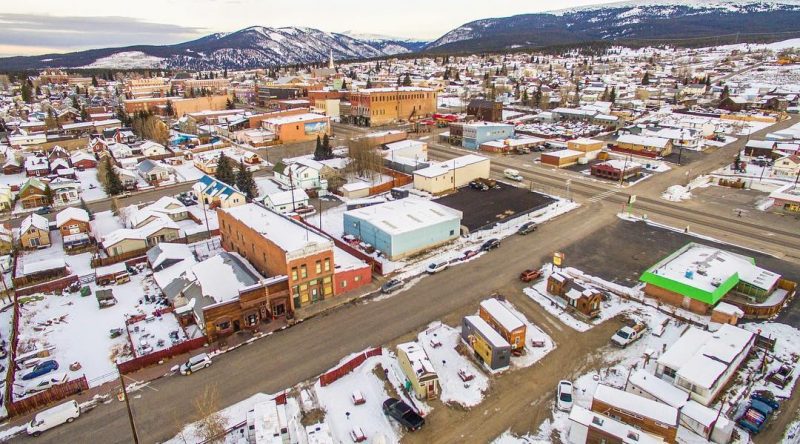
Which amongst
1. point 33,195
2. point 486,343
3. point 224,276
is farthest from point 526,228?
point 33,195

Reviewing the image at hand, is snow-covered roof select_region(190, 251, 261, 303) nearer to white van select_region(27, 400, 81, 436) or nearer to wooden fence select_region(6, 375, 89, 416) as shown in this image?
wooden fence select_region(6, 375, 89, 416)

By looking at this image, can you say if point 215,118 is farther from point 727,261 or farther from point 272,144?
point 727,261

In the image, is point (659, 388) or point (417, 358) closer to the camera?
point (659, 388)

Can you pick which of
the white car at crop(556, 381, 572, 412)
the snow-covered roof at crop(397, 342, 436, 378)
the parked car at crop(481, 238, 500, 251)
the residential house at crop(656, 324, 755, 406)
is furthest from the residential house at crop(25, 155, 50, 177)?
the residential house at crop(656, 324, 755, 406)

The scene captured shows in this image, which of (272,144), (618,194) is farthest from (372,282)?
(272,144)

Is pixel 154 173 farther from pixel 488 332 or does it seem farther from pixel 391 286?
pixel 488 332
